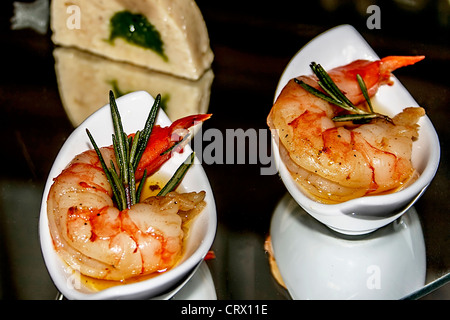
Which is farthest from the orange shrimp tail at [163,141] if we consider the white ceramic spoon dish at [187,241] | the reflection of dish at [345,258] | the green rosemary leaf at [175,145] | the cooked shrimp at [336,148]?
the reflection of dish at [345,258]

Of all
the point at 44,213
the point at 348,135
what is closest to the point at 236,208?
the point at 348,135

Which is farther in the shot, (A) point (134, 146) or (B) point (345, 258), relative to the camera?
(B) point (345, 258)

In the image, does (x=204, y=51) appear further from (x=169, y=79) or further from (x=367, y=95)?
(x=367, y=95)

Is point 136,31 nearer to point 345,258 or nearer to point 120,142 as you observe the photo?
point 120,142

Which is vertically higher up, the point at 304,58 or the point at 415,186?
the point at 304,58

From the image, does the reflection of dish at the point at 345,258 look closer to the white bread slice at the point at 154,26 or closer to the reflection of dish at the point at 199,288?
the reflection of dish at the point at 199,288

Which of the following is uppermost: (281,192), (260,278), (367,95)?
(367,95)

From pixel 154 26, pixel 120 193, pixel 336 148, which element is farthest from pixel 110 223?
pixel 154 26
